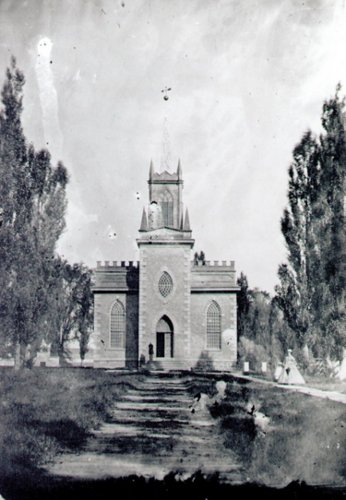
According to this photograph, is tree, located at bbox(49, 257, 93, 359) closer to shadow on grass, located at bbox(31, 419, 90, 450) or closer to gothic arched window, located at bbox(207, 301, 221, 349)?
gothic arched window, located at bbox(207, 301, 221, 349)

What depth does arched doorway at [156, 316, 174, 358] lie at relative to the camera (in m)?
37.7

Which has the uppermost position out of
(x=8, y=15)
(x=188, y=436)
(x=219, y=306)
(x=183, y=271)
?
(x=8, y=15)

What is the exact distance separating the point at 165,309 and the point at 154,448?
92.3ft

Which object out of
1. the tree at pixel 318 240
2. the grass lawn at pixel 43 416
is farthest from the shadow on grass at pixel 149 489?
the tree at pixel 318 240

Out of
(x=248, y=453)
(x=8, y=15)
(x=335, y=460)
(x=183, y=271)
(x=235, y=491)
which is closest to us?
(x=235, y=491)

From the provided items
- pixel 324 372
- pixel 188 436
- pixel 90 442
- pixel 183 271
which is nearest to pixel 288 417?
pixel 188 436

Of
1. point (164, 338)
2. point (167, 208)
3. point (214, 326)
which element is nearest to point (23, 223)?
point (164, 338)

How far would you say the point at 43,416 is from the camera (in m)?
11.1

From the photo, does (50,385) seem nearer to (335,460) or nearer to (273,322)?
(335,460)

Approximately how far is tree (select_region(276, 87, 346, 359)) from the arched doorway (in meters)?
14.0

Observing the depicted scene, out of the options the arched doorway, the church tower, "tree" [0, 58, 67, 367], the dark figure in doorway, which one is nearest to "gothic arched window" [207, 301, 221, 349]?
the church tower

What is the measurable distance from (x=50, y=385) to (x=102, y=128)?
8.80 m

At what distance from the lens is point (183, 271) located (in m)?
37.5

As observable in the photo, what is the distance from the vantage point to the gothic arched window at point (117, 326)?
38344mm
